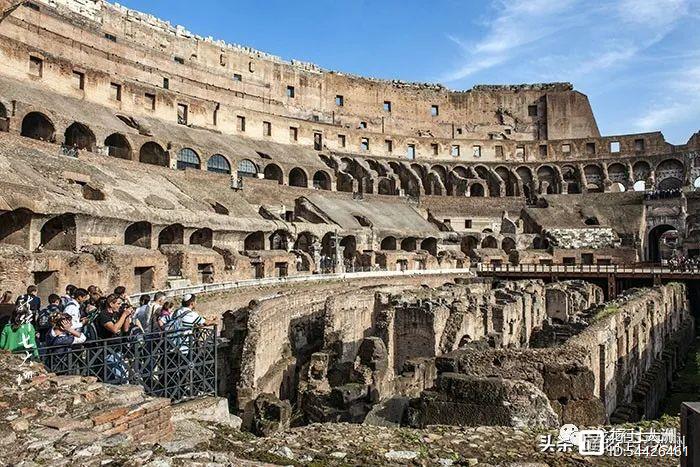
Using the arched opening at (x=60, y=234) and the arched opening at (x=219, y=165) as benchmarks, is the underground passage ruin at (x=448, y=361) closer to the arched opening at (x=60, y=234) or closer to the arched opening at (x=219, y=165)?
the arched opening at (x=60, y=234)

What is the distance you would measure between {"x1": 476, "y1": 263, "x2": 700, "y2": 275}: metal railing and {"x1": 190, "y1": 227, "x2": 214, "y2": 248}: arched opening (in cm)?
2123

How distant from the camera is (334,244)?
33.8 metres

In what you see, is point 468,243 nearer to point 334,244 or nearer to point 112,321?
point 334,244

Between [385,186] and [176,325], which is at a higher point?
[385,186]

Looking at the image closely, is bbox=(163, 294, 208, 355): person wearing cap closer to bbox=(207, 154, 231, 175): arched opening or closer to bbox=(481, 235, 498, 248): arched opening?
bbox=(207, 154, 231, 175): arched opening

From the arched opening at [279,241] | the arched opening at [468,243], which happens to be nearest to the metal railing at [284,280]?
the arched opening at [279,241]

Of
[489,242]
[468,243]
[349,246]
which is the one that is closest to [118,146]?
[349,246]

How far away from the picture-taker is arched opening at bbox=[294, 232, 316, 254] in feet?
107

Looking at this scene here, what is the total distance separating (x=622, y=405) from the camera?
12.0 metres

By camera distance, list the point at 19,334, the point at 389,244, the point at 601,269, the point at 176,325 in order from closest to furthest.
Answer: the point at 19,334 → the point at 176,325 → the point at 601,269 → the point at 389,244

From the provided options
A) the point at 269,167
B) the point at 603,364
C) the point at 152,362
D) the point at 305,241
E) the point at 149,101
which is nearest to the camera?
the point at 152,362

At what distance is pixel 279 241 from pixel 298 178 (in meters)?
15.0

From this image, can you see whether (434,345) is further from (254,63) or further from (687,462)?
(254,63)

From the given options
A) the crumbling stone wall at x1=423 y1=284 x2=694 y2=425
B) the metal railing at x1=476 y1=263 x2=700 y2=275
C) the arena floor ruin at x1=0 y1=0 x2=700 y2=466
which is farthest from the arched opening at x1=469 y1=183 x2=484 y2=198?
the crumbling stone wall at x1=423 y1=284 x2=694 y2=425
